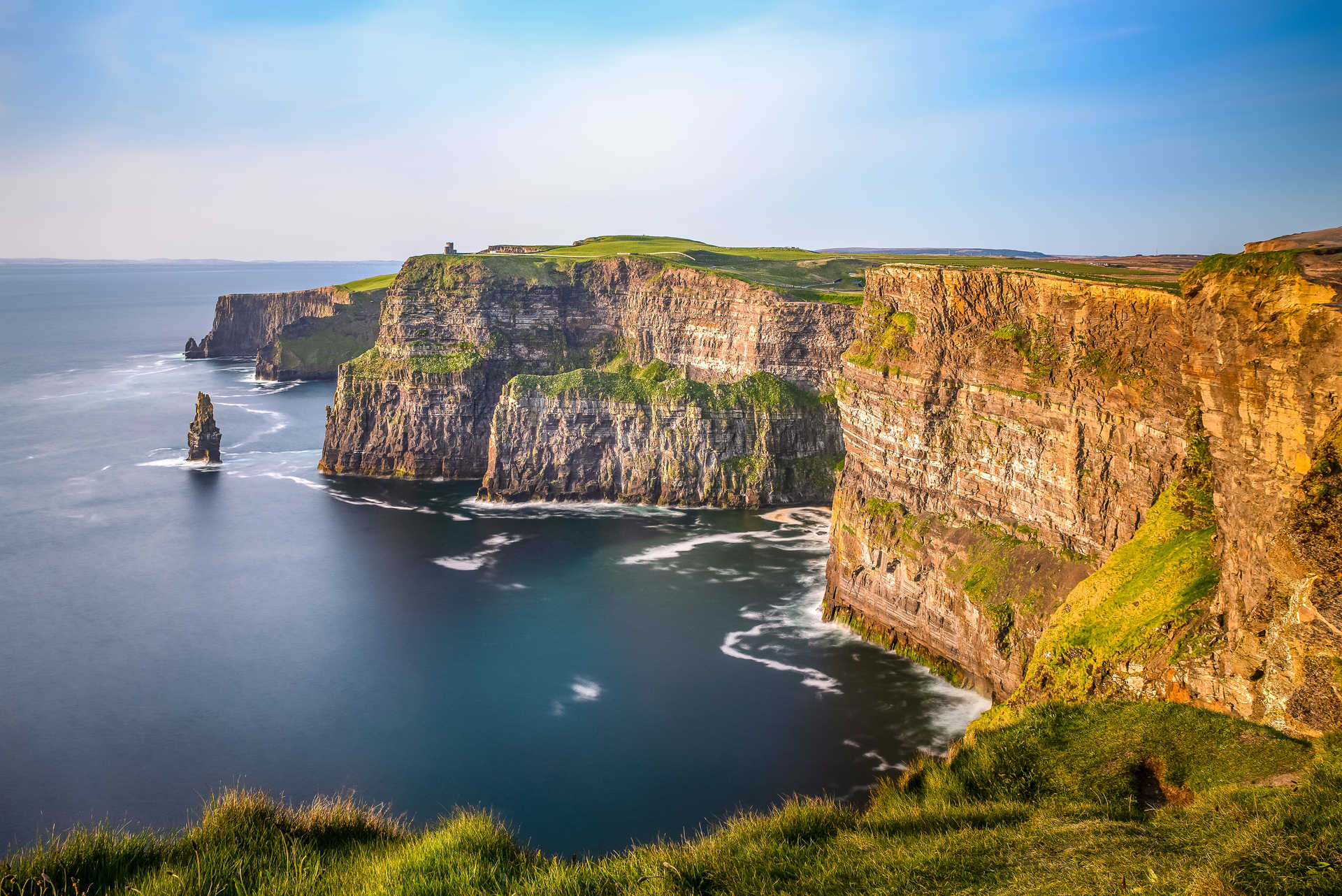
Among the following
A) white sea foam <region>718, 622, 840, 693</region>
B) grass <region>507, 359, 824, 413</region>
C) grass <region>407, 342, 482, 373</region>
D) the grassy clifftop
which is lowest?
white sea foam <region>718, 622, 840, 693</region>

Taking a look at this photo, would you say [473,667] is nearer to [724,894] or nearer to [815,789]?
[815,789]

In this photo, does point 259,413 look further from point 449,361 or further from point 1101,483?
point 1101,483

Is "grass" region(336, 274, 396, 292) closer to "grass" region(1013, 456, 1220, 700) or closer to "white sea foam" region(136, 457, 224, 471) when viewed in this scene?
"white sea foam" region(136, 457, 224, 471)

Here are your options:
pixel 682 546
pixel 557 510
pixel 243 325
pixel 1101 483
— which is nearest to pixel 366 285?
pixel 243 325

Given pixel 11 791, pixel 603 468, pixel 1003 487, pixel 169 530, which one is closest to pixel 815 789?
pixel 1003 487

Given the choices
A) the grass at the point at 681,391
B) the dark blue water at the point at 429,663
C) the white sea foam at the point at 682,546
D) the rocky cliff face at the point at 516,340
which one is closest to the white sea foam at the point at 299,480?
the dark blue water at the point at 429,663

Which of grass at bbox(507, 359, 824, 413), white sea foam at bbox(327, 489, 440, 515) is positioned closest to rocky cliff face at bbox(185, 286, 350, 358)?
white sea foam at bbox(327, 489, 440, 515)
